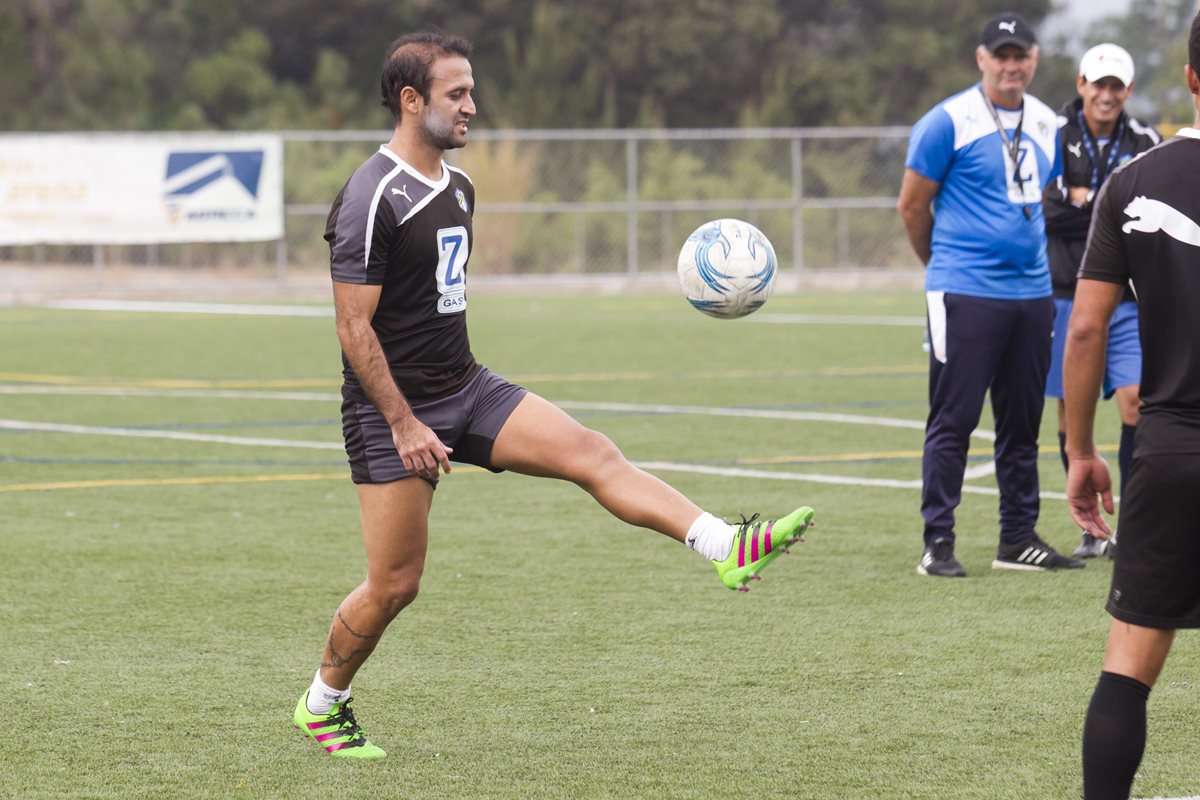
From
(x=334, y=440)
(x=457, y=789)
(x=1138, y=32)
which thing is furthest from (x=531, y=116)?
(x=457, y=789)

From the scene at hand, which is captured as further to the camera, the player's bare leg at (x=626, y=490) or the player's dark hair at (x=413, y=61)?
the player's dark hair at (x=413, y=61)

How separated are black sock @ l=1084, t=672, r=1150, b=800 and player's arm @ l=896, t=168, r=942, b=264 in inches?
152

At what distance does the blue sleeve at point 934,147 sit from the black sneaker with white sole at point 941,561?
5.24 feet

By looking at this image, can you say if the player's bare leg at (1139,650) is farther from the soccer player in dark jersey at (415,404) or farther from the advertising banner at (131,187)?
the advertising banner at (131,187)

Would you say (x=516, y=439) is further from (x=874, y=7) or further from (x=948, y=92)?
(x=874, y=7)

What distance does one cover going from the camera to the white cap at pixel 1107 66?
7773 millimetres

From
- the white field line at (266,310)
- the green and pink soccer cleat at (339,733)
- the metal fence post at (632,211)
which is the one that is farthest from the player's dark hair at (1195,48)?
the metal fence post at (632,211)

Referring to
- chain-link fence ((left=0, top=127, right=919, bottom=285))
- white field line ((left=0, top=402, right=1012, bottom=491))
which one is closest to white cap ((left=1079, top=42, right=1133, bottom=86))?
white field line ((left=0, top=402, right=1012, bottom=491))

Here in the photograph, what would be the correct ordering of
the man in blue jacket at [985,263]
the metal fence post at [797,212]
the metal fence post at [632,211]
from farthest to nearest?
the metal fence post at [797,212] → the metal fence post at [632,211] → the man in blue jacket at [985,263]

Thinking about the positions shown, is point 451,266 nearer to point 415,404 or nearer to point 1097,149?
point 415,404

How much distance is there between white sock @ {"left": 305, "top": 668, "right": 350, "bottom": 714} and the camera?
514 cm

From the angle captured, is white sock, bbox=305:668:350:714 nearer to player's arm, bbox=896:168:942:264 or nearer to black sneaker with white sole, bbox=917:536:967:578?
black sneaker with white sole, bbox=917:536:967:578

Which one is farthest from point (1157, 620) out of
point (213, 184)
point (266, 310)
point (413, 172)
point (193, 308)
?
point (213, 184)

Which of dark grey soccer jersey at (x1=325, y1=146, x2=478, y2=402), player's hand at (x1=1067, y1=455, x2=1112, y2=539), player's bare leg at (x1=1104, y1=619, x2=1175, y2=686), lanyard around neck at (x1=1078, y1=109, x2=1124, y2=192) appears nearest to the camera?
player's bare leg at (x1=1104, y1=619, x2=1175, y2=686)
